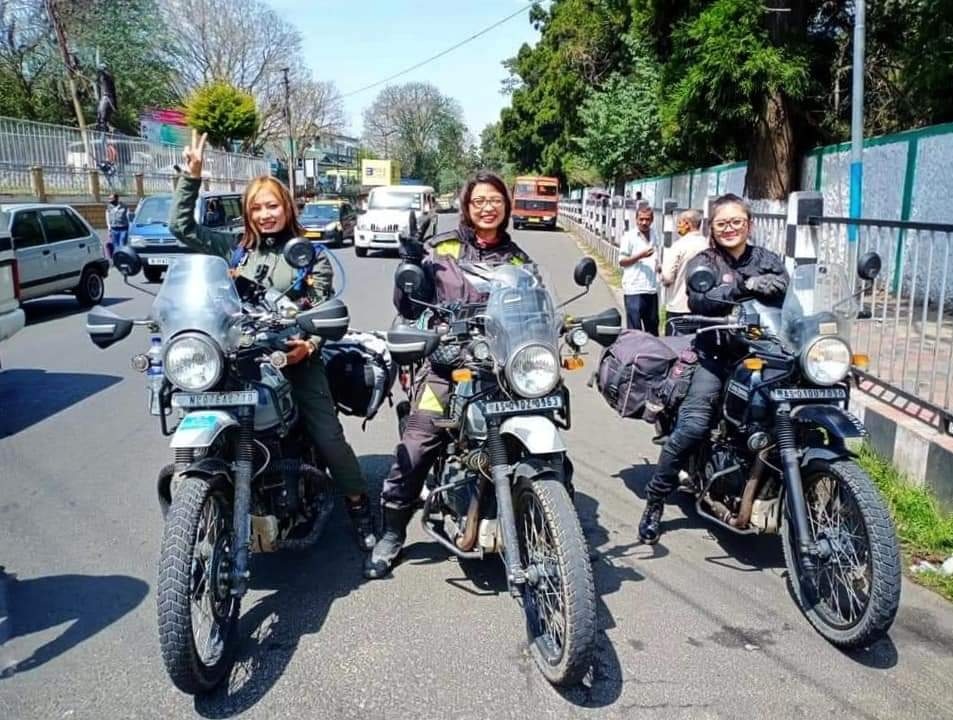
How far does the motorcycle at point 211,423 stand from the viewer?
9.45 ft

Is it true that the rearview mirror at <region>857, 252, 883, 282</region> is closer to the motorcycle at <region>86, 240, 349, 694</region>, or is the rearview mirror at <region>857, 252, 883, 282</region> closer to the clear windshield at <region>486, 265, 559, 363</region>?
the clear windshield at <region>486, 265, 559, 363</region>

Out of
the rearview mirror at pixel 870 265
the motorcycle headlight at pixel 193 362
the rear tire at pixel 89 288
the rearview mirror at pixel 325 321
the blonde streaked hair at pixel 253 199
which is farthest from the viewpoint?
the rear tire at pixel 89 288

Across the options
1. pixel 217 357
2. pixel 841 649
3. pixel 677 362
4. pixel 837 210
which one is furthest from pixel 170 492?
pixel 837 210

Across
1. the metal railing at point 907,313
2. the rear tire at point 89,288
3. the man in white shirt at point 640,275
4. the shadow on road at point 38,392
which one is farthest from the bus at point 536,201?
the metal railing at point 907,313

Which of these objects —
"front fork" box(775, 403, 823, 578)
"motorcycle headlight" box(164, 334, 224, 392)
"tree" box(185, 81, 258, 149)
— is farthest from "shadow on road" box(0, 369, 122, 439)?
"tree" box(185, 81, 258, 149)

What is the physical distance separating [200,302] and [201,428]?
1.61 ft

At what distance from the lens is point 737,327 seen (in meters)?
3.72

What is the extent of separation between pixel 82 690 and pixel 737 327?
300 centimetres

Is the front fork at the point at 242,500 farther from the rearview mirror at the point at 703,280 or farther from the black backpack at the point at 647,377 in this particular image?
the black backpack at the point at 647,377

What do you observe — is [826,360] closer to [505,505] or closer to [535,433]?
[535,433]

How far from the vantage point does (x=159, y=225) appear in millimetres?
17969

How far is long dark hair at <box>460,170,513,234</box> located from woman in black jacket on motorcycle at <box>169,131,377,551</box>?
0.70m

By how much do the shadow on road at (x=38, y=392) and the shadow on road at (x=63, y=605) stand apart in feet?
10.1

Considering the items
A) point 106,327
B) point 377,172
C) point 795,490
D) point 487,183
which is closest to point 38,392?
point 106,327
